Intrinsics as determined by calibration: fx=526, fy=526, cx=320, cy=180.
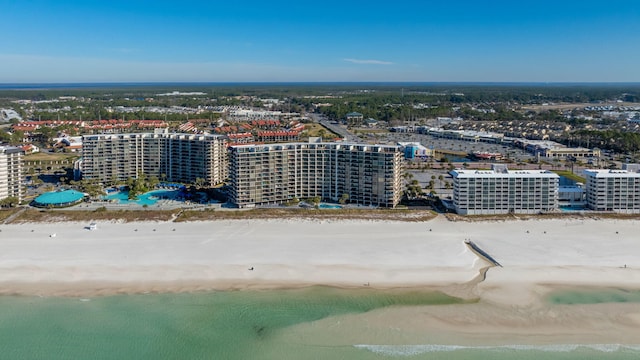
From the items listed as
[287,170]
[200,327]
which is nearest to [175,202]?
[287,170]

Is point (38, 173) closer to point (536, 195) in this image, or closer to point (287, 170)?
point (287, 170)

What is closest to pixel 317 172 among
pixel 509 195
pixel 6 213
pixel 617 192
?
pixel 509 195

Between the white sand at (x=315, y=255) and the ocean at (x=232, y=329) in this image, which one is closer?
the ocean at (x=232, y=329)

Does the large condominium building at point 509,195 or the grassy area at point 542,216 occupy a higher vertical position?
the large condominium building at point 509,195

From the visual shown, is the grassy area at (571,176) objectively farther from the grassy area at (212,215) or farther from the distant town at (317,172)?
the grassy area at (212,215)

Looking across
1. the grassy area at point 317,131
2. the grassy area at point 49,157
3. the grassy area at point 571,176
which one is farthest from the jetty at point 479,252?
the grassy area at point 317,131

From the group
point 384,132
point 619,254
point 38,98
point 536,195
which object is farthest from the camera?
point 38,98

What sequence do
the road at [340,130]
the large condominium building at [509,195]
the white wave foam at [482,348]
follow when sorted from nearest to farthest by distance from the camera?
the white wave foam at [482,348] → the large condominium building at [509,195] → the road at [340,130]
